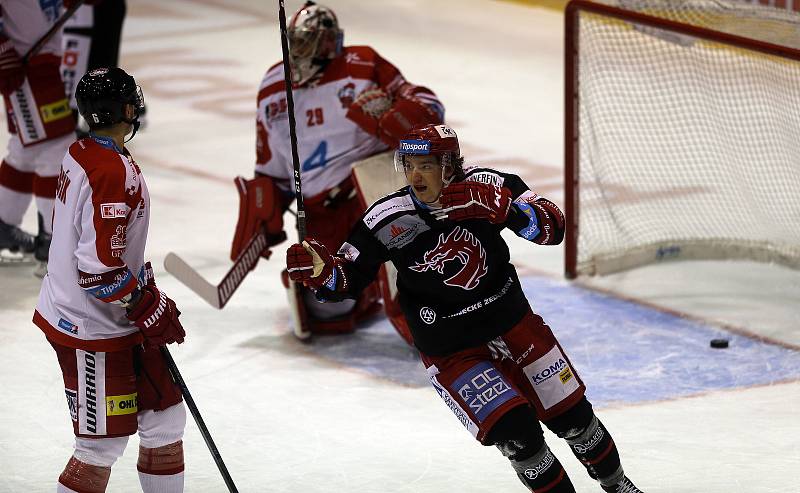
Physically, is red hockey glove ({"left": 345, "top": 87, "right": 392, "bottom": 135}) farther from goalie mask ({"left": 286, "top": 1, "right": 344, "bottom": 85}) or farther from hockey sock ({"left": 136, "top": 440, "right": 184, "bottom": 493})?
hockey sock ({"left": 136, "top": 440, "right": 184, "bottom": 493})

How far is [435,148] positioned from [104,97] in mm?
793

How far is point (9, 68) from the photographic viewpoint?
5.95 metres

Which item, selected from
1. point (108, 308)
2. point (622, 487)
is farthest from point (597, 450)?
point (108, 308)

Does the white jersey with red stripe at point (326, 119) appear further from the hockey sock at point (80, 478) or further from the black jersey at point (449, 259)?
the hockey sock at point (80, 478)

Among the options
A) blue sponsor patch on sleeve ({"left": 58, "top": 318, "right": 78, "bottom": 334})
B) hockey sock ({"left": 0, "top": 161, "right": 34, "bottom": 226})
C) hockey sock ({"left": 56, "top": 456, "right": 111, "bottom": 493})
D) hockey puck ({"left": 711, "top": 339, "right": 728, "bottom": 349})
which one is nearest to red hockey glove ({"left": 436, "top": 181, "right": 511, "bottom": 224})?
blue sponsor patch on sleeve ({"left": 58, "top": 318, "right": 78, "bottom": 334})

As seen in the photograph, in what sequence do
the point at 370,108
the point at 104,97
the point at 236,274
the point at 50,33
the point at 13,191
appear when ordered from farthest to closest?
the point at 13,191 → the point at 50,33 → the point at 236,274 → the point at 370,108 → the point at 104,97

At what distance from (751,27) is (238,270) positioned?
2.22 meters

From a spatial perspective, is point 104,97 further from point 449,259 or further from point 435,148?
point 449,259

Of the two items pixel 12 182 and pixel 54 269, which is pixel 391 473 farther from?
pixel 12 182

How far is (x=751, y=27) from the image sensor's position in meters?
5.69

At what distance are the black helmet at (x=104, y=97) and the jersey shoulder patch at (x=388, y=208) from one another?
25.1 inches

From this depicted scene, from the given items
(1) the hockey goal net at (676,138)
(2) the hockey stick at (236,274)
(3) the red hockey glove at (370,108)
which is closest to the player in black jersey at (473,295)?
(3) the red hockey glove at (370,108)

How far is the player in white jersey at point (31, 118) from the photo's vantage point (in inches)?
235

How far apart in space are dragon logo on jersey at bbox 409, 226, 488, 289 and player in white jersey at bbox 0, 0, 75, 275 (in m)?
2.99
